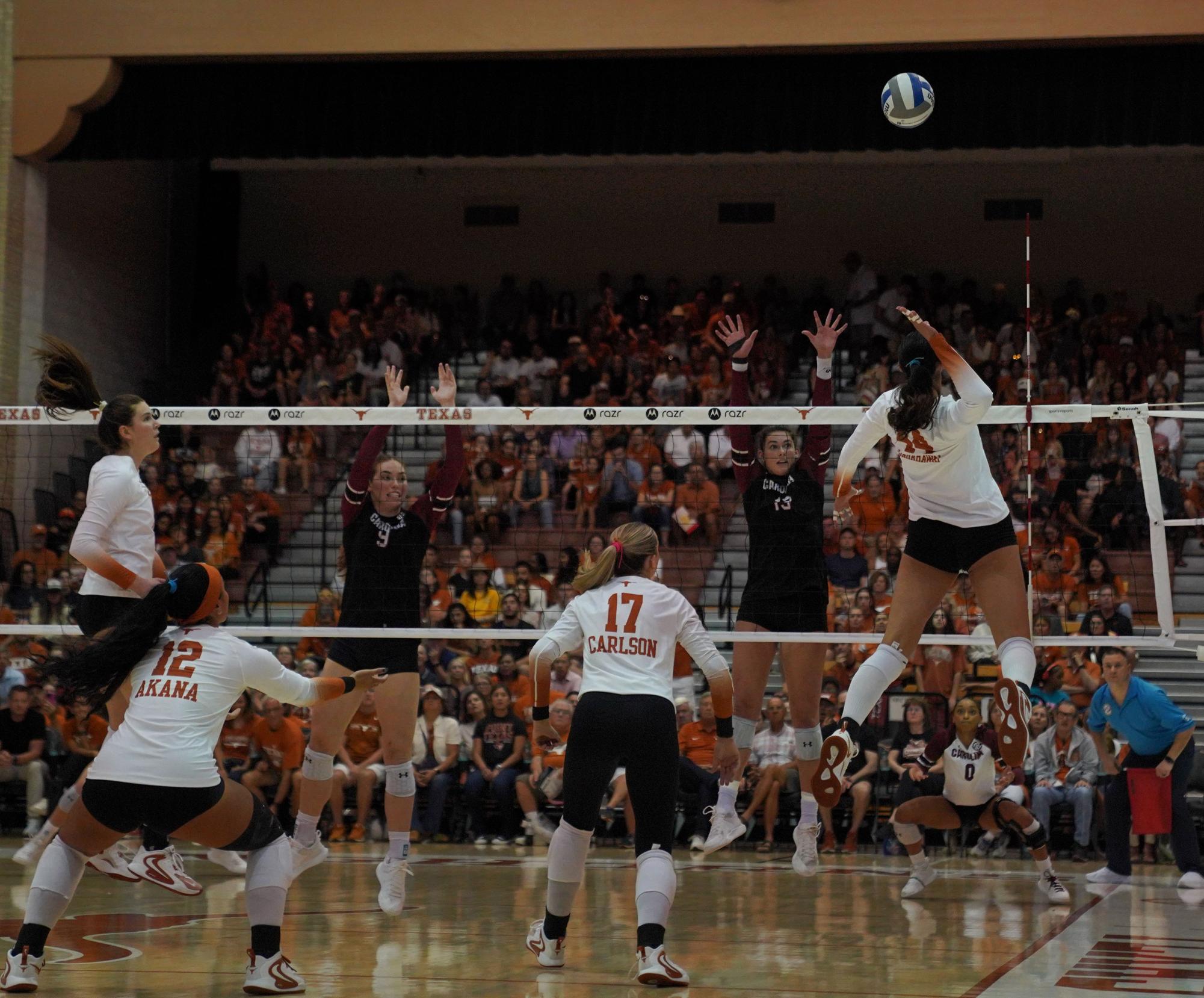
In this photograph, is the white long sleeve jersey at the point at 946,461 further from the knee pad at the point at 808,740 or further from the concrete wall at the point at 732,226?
the concrete wall at the point at 732,226

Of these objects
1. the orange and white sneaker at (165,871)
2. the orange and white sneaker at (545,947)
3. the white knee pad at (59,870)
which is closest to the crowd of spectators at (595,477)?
the orange and white sneaker at (165,871)

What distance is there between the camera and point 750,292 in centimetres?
2278

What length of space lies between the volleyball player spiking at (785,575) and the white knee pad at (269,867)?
2924mm

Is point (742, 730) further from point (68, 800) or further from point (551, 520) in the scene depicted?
point (551, 520)

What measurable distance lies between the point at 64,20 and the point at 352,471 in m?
10.7

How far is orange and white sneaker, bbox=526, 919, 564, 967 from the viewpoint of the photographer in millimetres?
7027

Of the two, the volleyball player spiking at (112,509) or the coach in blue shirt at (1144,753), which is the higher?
the volleyball player spiking at (112,509)

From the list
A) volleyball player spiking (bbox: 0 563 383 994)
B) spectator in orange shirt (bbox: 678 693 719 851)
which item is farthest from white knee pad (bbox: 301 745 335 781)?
spectator in orange shirt (bbox: 678 693 719 851)

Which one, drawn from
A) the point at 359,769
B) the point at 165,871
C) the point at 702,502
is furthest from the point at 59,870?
the point at 702,502

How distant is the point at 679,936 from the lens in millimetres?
8141

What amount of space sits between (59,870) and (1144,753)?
7706 mm

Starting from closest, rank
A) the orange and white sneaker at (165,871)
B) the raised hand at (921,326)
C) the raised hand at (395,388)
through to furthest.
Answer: the raised hand at (921,326) < the orange and white sneaker at (165,871) < the raised hand at (395,388)

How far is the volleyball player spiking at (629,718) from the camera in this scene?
6.62m

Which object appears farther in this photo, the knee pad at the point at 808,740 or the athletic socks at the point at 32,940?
the knee pad at the point at 808,740
